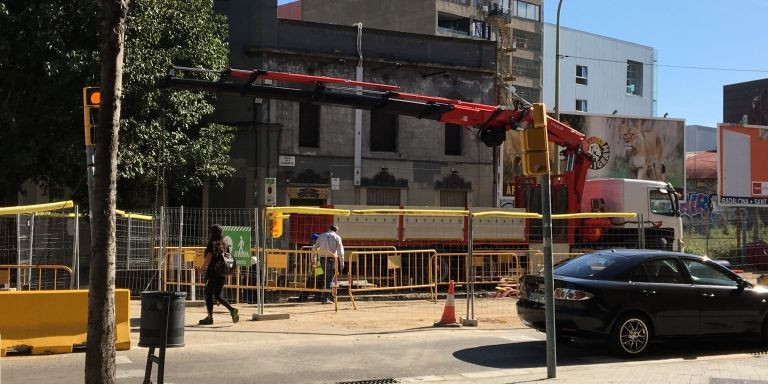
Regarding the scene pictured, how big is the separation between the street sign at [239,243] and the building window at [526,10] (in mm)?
53034

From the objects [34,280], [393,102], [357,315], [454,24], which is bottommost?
[357,315]

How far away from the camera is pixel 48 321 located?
31.4 feet

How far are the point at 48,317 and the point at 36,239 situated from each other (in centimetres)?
596

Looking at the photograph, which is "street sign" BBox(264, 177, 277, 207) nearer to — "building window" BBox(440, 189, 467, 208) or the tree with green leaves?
the tree with green leaves

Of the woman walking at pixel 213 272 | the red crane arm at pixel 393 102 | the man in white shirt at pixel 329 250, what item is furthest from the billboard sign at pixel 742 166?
the woman walking at pixel 213 272

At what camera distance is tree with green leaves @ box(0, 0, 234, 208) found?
59.8 feet

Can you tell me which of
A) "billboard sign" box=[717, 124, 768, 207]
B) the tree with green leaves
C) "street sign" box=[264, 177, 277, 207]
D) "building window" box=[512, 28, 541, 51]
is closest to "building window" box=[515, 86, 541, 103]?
"building window" box=[512, 28, 541, 51]

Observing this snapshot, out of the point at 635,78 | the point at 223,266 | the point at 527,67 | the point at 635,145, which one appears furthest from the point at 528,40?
the point at 223,266

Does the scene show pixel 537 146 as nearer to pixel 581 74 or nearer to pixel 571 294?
pixel 571 294

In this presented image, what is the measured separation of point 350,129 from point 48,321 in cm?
1982

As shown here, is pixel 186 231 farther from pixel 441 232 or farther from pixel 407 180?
A: pixel 407 180

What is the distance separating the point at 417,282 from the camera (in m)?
16.4

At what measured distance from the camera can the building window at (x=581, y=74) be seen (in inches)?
2601

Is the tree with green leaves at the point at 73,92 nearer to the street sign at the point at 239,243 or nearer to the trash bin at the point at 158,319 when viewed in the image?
the street sign at the point at 239,243
